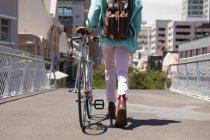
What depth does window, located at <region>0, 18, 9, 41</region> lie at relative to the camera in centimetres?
3613

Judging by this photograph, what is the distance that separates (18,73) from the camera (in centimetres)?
1114

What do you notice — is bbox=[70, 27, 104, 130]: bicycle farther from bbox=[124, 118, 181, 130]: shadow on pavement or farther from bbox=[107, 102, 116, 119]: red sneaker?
bbox=[124, 118, 181, 130]: shadow on pavement

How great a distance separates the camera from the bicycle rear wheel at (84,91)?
474 centimetres

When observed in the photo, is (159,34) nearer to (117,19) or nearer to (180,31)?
(180,31)

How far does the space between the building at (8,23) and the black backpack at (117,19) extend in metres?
31.8

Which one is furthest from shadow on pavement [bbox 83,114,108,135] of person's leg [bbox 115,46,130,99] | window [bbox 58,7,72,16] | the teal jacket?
window [bbox 58,7,72,16]

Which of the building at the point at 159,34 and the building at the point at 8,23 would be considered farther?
the building at the point at 159,34

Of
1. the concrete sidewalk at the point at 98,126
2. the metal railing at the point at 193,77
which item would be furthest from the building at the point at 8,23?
the concrete sidewalk at the point at 98,126

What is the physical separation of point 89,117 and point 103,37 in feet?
3.32

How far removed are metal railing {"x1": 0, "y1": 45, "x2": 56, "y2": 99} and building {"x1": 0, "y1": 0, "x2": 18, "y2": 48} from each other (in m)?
22.8

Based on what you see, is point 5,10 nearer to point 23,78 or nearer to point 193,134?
point 23,78

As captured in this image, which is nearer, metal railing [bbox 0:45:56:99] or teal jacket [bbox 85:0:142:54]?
teal jacket [bbox 85:0:142:54]

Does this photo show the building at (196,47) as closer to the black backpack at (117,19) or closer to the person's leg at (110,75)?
the person's leg at (110,75)

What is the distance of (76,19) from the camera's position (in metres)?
94.4
